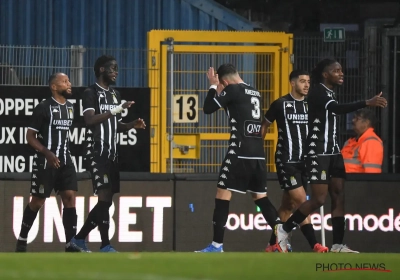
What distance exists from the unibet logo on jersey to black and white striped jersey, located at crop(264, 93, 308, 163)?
726 mm

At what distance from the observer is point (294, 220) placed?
1325 cm

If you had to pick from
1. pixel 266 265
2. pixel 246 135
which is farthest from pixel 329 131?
pixel 266 265

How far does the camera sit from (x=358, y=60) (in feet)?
58.9

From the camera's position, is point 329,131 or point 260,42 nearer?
point 329,131

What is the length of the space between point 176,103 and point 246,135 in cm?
444

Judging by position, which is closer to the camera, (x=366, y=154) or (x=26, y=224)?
(x=26, y=224)

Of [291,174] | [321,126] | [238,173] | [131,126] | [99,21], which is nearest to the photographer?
[238,173]

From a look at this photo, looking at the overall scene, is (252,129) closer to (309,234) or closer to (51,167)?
(309,234)

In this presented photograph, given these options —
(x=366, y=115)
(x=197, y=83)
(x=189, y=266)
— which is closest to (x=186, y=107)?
(x=197, y=83)

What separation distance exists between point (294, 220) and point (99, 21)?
7562 mm

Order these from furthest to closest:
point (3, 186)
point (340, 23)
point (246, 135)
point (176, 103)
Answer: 1. point (340, 23)
2. point (176, 103)
3. point (3, 186)
4. point (246, 135)

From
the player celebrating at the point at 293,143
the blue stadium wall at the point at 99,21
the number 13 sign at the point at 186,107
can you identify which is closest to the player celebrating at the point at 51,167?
the player celebrating at the point at 293,143

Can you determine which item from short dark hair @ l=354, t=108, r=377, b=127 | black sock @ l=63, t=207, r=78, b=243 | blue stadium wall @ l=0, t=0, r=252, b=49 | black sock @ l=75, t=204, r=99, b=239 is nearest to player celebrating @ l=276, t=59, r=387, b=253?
black sock @ l=75, t=204, r=99, b=239

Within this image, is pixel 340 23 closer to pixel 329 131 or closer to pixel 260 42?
pixel 260 42
